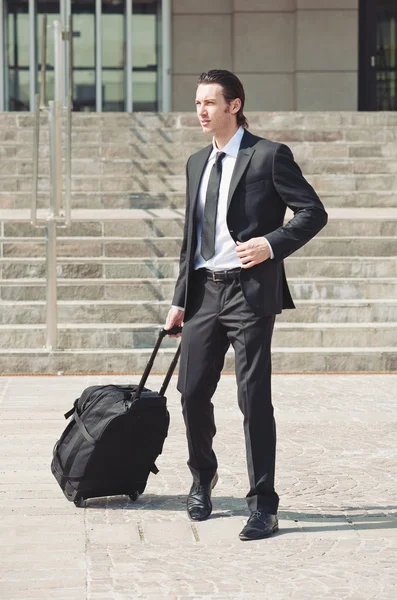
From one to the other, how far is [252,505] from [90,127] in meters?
10.6

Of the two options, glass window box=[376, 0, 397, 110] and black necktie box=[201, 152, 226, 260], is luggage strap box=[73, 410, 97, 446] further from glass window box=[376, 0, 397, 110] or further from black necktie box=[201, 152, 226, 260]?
glass window box=[376, 0, 397, 110]

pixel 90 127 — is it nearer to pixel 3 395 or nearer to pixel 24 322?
pixel 24 322

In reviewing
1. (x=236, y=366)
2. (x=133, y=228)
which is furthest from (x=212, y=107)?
(x=133, y=228)

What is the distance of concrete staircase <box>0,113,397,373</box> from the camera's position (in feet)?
33.2

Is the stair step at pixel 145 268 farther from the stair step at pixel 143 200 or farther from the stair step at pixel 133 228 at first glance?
the stair step at pixel 143 200

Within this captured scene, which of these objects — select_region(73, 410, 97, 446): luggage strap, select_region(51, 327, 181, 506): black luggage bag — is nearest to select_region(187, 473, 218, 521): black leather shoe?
select_region(51, 327, 181, 506): black luggage bag

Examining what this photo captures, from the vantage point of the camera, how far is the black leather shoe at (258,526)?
508cm

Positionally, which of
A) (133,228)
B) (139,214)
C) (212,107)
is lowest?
(133,228)

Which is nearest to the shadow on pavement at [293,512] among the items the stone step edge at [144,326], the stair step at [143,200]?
the stone step edge at [144,326]

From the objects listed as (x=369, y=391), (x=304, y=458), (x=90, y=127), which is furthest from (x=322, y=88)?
(x=304, y=458)

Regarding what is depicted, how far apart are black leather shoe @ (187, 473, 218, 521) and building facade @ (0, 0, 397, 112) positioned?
1506 cm

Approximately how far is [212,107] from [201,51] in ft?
50.5

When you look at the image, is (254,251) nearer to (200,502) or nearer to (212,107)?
(212,107)

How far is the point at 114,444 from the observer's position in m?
5.56
